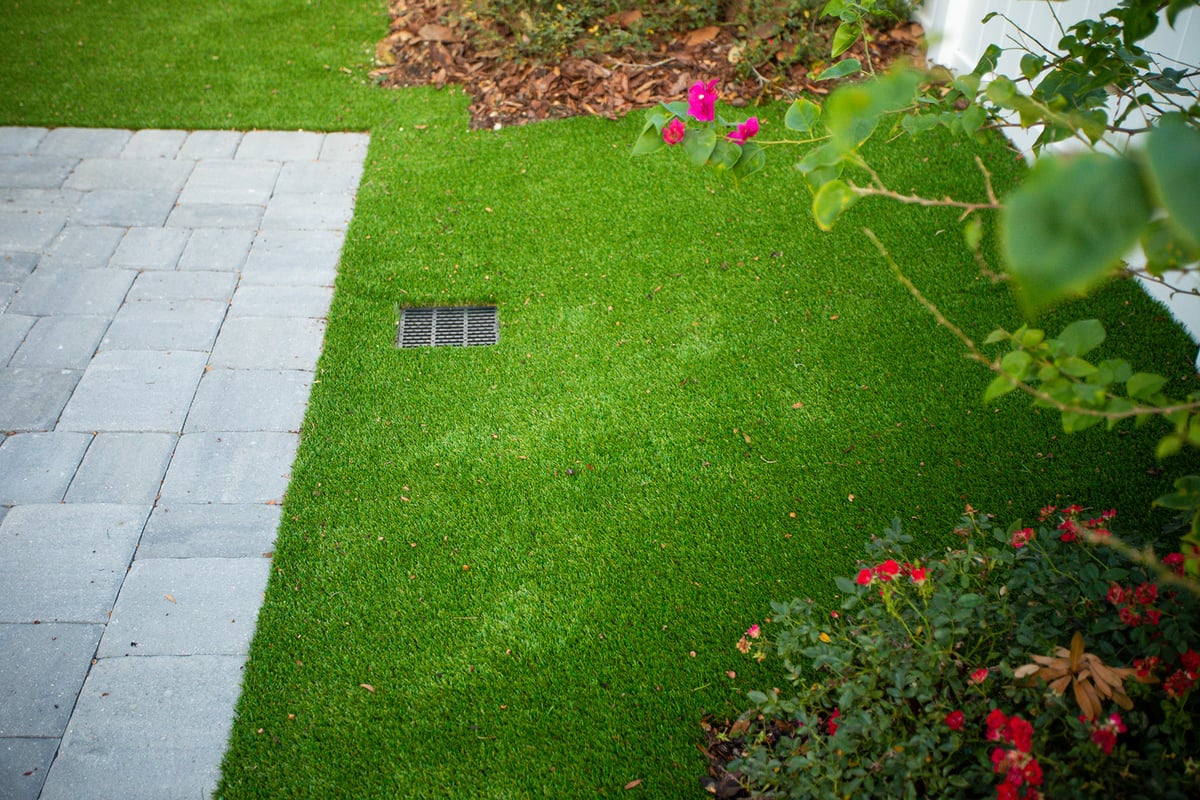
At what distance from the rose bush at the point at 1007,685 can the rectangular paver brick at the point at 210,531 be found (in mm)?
1869

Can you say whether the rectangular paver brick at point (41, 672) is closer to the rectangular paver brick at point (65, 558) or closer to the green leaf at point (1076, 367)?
the rectangular paver brick at point (65, 558)

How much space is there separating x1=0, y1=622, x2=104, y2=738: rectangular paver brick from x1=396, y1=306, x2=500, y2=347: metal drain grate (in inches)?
69.3

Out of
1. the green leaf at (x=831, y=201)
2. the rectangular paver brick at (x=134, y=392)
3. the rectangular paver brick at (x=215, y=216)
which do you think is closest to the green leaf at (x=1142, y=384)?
the green leaf at (x=831, y=201)

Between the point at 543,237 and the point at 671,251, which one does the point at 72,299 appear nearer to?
the point at 543,237

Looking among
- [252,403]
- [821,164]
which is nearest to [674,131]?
[821,164]

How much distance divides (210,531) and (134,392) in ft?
3.14

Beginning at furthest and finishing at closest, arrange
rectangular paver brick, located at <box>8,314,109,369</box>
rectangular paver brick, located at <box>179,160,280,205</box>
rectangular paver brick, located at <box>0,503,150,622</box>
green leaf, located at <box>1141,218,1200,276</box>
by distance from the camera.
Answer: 1. rectangular paver brick, located at <box>179,160,280,205</box>
2. rectangular paver brick, located at <box>8,314,109,369</box>
3. rectangular paver brick, located at <box>0,503,150,622</box>
4. green leaf, located at <box>1141,218,1200,276</box>

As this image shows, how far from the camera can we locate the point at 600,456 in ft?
11.2

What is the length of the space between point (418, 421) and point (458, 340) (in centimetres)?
55

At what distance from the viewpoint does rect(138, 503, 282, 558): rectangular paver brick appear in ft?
10.2

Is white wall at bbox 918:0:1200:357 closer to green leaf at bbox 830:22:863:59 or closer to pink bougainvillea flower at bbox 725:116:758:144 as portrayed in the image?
green leaf at bbox 830:22:863:59

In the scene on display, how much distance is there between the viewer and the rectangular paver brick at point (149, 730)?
2486 millimetres

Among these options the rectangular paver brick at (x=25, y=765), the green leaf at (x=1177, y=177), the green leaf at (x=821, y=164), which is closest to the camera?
the green leaf at (x=1177, y=177)

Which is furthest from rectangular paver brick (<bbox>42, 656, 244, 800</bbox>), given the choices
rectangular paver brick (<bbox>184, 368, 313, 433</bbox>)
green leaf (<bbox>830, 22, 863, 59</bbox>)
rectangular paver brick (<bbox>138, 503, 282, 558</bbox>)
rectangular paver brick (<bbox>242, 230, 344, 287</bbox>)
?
green leaf (<bbox>830, 22, 863, 59</bbox>)
